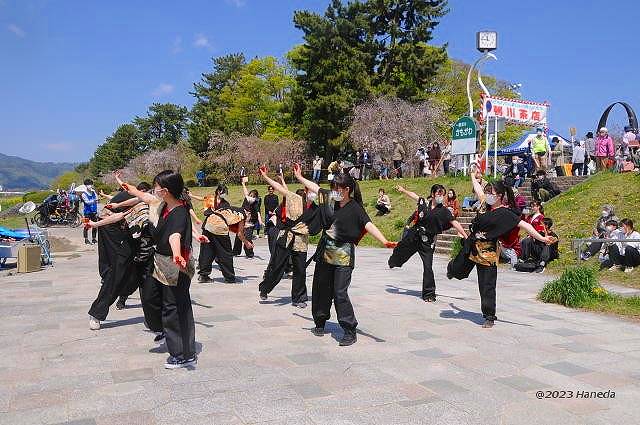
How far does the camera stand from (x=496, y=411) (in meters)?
4.00

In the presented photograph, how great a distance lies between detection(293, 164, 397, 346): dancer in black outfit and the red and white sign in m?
19.0

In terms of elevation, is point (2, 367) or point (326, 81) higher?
point (326, 81)

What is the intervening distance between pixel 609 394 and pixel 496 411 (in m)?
1.11

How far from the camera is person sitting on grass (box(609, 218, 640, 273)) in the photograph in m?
10.8

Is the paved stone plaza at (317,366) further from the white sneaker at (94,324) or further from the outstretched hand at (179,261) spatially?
the outstretched hand at (179,261)

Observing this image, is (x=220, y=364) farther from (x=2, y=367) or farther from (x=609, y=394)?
(x=609, y=394)

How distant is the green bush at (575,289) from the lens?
27.0 ft

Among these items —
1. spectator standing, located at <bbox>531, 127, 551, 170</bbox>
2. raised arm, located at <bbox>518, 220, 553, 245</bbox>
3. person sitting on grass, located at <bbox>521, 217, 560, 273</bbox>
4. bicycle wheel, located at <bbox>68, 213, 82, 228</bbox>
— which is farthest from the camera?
bicycle wheel, located at <bbox>68, 213, 82, 228</bbox>

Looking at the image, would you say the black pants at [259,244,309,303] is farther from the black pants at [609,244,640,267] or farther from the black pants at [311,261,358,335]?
the black pants at [609,244,640,267]

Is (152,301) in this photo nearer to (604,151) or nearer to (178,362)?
(178,362)

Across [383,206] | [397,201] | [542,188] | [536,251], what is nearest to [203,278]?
[536,251]

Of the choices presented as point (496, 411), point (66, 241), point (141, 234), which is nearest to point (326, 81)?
point (66, 241)

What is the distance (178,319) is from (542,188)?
15225 mm

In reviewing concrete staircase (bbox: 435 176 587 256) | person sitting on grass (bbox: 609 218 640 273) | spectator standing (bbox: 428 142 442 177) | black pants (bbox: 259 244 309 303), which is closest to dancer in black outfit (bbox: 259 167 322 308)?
black pants (bbox: 259 244 309 303)
